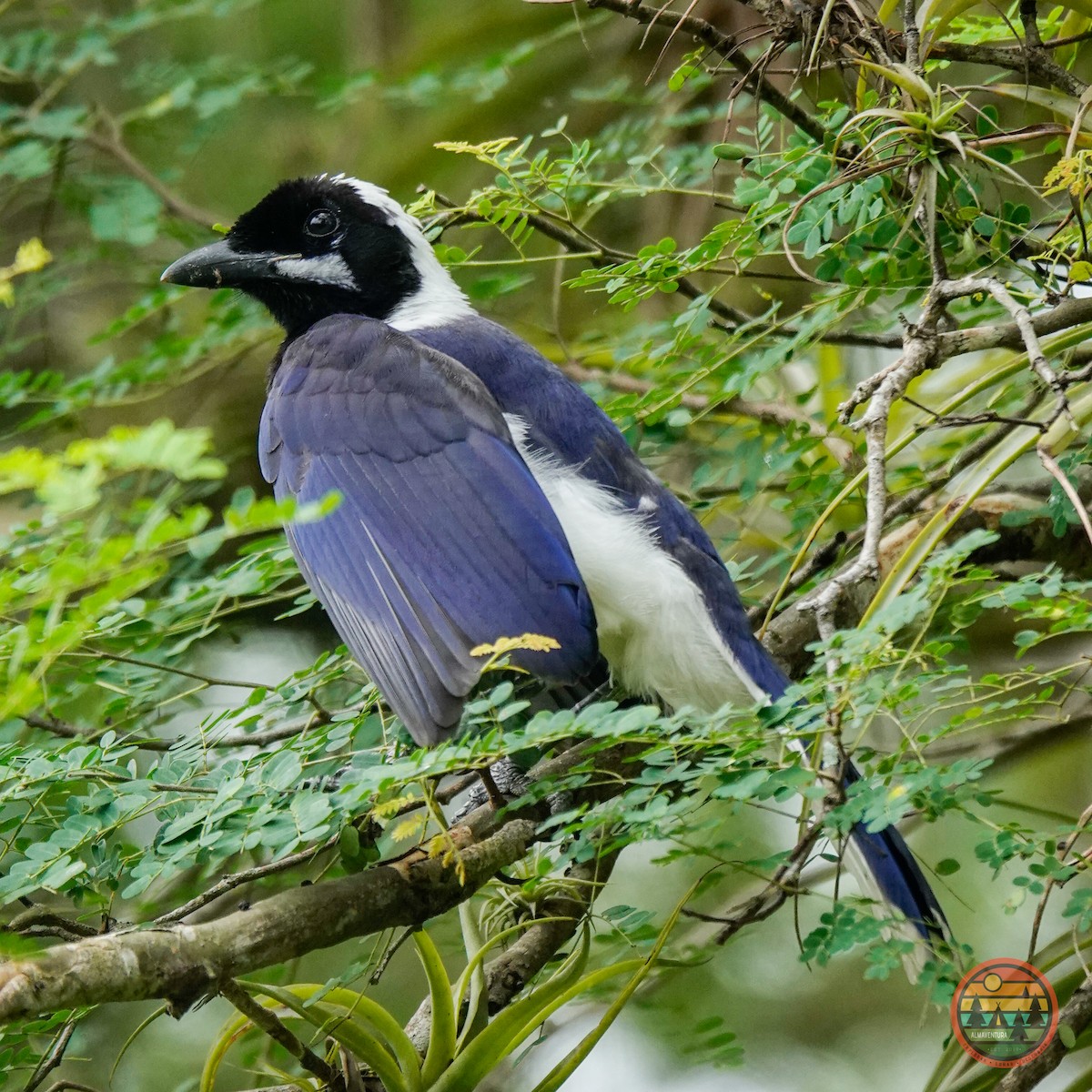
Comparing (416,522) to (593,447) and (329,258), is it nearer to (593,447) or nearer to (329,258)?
(593,447)

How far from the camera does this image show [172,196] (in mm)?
4277

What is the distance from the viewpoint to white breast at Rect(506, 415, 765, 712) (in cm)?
266

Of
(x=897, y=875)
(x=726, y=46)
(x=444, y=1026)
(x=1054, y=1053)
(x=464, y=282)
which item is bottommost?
(x=1054, y=1053)

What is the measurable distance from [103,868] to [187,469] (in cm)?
97

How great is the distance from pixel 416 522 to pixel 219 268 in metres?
1.02

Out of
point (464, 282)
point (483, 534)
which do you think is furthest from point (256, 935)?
point (464, 282)

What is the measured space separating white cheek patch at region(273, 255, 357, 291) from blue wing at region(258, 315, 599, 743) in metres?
0.29

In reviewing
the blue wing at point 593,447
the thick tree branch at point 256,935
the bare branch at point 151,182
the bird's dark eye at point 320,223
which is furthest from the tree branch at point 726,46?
the bare branch at point 151,182

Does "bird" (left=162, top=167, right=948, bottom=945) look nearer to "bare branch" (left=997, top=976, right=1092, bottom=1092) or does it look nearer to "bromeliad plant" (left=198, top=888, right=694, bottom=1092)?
"bare branch" (left=997, top=976, right=1092, bottom=1092)

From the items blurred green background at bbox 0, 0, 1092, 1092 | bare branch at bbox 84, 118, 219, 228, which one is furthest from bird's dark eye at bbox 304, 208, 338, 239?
bare branch at bbox 84, 118, 219, 228

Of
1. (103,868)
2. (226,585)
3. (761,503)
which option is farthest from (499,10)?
(103,868)

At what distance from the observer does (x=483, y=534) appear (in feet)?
8.57

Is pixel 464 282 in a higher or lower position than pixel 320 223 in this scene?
lower

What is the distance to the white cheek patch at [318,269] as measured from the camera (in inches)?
131
